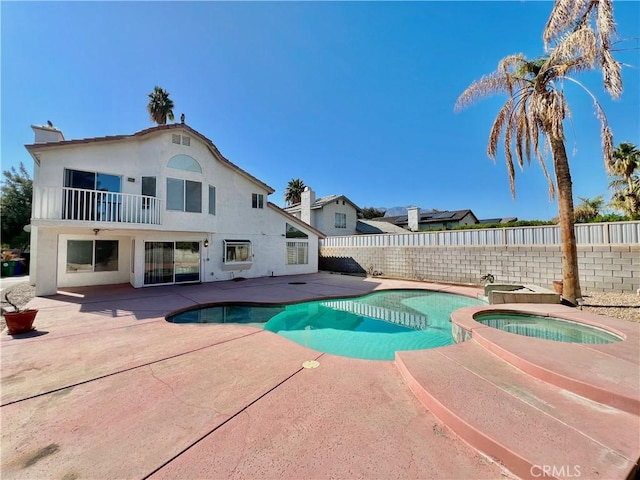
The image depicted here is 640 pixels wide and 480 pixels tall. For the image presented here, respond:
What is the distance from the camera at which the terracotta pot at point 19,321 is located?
5.76 m

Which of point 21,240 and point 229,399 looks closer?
point 229,399

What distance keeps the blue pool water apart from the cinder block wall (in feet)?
18.2

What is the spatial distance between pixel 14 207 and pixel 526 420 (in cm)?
3457

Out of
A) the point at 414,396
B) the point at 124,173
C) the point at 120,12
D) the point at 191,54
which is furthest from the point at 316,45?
the point at 414,396

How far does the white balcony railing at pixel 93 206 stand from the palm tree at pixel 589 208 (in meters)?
35.8

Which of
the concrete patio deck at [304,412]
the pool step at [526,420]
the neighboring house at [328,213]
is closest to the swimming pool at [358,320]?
the concrete patio deck at [304,412]

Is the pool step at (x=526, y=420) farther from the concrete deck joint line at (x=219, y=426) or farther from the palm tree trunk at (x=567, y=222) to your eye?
the palm tree trunk at (x=567, y=222)

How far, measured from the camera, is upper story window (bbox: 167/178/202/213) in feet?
41.8

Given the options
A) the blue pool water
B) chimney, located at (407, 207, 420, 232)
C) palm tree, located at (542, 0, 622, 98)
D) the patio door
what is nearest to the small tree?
the patio door

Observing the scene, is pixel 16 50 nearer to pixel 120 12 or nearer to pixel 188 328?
pixel 120 12

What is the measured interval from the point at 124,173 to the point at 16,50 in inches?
190

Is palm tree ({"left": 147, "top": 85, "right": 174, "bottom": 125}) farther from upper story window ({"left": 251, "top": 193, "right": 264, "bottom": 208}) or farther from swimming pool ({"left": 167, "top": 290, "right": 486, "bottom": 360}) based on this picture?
swimming pool ({"left": 167, "top": 290, "right": 486, "bottom": 360})

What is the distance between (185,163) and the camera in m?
13.2

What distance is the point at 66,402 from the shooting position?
10.9 ft
